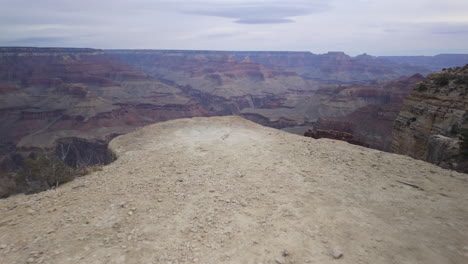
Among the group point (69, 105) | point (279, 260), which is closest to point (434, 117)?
point (279, 260)

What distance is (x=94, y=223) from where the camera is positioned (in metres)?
6.11

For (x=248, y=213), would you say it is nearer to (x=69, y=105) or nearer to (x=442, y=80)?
(x=442, y=80)

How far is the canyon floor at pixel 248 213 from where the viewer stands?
5102 millimetres

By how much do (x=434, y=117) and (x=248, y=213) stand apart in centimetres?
1515

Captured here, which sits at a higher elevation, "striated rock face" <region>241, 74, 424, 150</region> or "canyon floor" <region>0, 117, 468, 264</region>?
"canyon floor" <region>0, 117, 468, 264</region>

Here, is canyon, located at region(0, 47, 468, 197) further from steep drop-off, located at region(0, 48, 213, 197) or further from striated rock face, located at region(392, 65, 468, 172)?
striated rock face, located at region(392, 65, 468, 172)

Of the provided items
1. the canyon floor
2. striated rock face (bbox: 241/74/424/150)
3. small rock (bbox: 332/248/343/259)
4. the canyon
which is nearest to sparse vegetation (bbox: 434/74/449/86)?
the canyon

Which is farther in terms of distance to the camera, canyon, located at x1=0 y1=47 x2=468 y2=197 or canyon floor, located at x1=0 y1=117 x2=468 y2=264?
canyon, located at x1=0 y1=47 x2=468 y2=197

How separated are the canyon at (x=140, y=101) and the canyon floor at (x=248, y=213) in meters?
5.57

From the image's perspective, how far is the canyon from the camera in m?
41.8

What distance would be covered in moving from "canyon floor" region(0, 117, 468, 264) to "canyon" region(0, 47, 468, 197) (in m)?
5.57

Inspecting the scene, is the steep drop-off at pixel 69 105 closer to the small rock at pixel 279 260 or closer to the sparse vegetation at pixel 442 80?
the small rock at pixel 279 260

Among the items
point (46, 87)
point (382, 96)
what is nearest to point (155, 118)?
point (46, 87)

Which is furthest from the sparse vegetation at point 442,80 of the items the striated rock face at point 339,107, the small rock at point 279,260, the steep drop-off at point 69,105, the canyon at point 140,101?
the striated rock face at point 339,107
